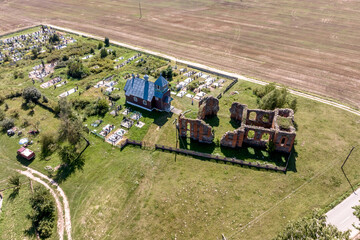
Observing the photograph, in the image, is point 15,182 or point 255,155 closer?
point 15,182

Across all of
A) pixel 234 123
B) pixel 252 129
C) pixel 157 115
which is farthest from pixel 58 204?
pixel 234 123

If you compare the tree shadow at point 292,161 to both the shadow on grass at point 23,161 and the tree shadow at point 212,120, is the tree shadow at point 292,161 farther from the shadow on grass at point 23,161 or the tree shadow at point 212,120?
the shadow on grass at point 23,161

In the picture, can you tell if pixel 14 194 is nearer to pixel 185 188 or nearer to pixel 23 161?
pixel 23 161

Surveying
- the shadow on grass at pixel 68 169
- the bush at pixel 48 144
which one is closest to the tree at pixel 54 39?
the bush at pixel 48 144

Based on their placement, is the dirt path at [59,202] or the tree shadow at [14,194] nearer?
the dirt path at [59,202]

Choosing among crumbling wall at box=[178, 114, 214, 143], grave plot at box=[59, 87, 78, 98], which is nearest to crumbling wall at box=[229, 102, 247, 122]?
crumbling wall at box=[178, 114, 214, 143]

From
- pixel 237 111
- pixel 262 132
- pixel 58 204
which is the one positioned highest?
pixel 262 132

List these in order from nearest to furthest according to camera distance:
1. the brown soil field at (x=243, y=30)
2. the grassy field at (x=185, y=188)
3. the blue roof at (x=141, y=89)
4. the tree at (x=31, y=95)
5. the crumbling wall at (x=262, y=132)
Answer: the grassy field at (x=185, y=188)
the crumbling wall at (x=262, y=132)
the blue roof at (x=141, y=89)
the tree at (x=31, y=95)
the brown soil field at (x=243, y=30)
